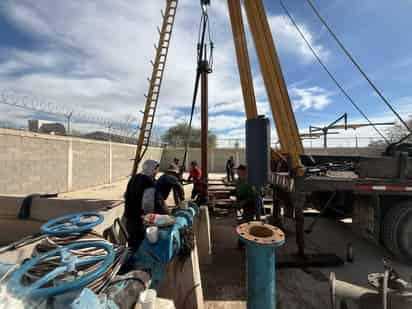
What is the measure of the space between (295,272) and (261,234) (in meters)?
1.67

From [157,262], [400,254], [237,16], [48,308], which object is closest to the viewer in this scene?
[48,308]

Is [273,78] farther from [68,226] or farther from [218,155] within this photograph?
[218,155]

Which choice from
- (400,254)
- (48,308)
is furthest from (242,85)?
(48,308)

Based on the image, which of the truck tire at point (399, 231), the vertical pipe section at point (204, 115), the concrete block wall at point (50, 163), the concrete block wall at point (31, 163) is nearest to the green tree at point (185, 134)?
the concrete block wall at point (50, 163)

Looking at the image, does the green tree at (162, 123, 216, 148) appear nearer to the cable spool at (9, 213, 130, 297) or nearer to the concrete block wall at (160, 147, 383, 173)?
the concrete block wall at (160, 147, 383, 173)

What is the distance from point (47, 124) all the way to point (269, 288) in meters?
12.3

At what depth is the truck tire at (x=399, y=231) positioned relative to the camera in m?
3.18

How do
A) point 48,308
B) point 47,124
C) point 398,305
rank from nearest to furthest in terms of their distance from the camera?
point 48,308 → point 398,305 → point 47,124

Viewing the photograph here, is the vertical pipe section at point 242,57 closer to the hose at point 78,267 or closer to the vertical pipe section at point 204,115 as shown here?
the vertical pipe section at point 204,115

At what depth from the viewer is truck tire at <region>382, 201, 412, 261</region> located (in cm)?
318

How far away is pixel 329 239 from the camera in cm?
424

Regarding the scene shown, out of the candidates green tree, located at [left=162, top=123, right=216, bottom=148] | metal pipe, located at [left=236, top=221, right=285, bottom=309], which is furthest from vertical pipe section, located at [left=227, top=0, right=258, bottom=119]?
green tree, located at [left=162, top=123, right=216, bottom=148]

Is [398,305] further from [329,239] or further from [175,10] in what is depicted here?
[175,10]

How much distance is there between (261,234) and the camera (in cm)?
194
